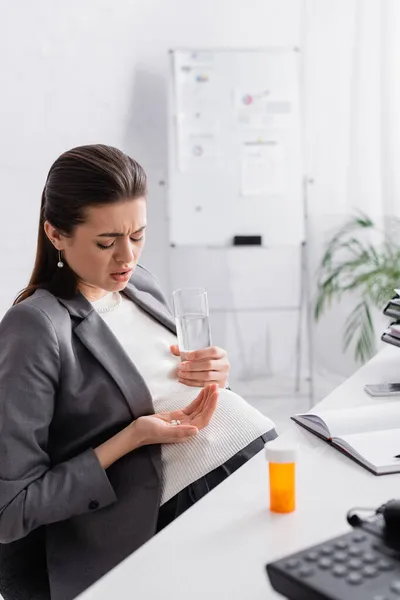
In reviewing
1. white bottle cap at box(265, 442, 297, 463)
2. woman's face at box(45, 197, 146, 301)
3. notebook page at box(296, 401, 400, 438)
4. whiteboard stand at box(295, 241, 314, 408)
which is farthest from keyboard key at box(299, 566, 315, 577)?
whiteboard stand at box(295, 241, 314, 408)

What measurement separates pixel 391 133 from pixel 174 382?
7.53ft

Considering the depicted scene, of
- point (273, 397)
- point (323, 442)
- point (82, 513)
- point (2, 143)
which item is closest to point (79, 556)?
point (82, 513)

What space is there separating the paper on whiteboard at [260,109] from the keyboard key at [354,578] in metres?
2.88

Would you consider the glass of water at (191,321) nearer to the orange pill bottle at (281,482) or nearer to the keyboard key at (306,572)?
the orange pill bottle at (281,482)

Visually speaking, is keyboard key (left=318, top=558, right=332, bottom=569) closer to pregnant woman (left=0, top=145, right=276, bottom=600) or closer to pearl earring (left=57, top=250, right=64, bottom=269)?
pregnant woman (left=0, top=145, right=276, bottom=600)

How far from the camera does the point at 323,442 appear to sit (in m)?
1.28

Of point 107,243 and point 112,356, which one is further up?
point 107,243

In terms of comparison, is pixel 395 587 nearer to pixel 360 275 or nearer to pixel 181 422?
pixel 181 422

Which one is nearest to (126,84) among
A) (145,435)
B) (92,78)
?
(92,78)

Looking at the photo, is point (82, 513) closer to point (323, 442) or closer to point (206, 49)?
point (323, 442)

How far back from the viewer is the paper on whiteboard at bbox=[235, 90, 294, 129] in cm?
348

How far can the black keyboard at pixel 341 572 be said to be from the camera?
755mm

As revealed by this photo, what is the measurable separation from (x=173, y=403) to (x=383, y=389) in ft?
1.30

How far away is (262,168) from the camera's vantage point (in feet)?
11.5
